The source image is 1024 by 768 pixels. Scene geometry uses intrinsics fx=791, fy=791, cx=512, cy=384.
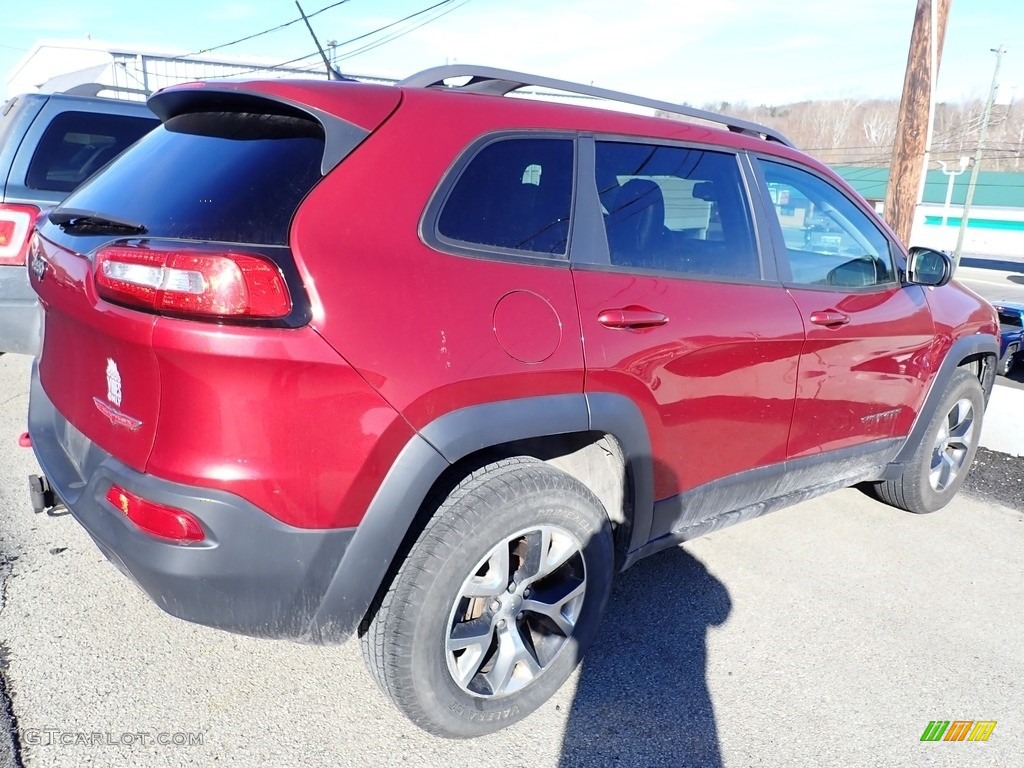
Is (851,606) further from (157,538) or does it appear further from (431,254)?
(157,538)

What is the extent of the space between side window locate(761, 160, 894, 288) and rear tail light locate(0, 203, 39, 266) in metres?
3.98

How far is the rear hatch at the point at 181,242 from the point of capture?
1.87 meters

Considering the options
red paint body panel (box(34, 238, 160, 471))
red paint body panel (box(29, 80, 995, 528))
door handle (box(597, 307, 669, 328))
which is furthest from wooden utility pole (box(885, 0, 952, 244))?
red paint body panel (box(34, 238, 160, 471))

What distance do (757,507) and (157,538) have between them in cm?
227

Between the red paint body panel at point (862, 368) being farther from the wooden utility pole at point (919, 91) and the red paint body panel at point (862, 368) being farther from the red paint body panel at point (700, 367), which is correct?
the wooden utility pole at point (919, 91)

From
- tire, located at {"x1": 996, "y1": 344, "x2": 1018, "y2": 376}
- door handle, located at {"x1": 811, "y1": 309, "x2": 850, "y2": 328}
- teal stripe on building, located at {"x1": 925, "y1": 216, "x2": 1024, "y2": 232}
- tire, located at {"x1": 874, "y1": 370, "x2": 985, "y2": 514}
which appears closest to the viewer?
door handle, located at {"x1": 811, "y1": 309, "x2": 850, "y2": 328}

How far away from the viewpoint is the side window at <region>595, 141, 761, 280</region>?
2613 millimetres

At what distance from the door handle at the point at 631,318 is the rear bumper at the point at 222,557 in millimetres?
991

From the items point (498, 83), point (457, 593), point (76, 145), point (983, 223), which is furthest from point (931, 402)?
point (983, 223)

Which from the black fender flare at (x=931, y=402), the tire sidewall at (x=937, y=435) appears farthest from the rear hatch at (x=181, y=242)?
the tire sidewall at (x=937, y=435)

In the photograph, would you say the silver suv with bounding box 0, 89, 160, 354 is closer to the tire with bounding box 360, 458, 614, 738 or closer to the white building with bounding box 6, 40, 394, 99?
the tire with bounding box 360, 458, 614, 738

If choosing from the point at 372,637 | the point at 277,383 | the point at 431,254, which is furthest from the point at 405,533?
the point at 431,254

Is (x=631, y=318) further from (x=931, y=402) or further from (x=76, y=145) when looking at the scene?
(x=76, y=145)

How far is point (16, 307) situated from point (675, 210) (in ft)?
12.3
